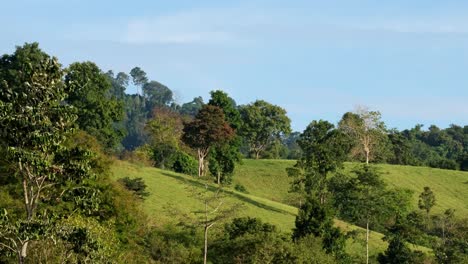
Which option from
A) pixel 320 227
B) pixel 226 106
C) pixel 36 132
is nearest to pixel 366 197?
pixel 320 227

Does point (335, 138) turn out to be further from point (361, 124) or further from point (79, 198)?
point (79, 198)

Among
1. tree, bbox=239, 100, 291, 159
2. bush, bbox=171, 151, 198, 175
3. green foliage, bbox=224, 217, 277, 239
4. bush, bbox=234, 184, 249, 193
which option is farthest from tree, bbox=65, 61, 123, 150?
tree, bbox=239, 100, 291, 159

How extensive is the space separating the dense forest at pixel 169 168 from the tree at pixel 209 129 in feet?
0.49

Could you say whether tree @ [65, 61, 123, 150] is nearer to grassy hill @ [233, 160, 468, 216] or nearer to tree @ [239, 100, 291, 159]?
grassy hill @ [233, 160, 468, 216]

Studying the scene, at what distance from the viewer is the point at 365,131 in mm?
119688

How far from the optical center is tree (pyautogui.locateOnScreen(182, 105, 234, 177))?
92562mm

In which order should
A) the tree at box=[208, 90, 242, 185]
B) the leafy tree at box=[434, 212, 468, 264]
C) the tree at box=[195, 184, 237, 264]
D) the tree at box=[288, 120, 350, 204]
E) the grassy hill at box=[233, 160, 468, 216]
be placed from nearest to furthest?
the tree at box=[195, 184, 237, 264] → the leafy tree at box=[434, 212, 468, 264] → the tree at box=[288, 120, 350, 204] → the tree at box=[208, 90, 242, 185] → the grassy hill at box=[233, 160, 468, 216]

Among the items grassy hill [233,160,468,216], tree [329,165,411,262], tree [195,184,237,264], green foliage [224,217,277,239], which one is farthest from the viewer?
grassy hill [233,160,468,216]

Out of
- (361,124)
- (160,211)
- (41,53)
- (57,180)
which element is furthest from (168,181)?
(57,180)

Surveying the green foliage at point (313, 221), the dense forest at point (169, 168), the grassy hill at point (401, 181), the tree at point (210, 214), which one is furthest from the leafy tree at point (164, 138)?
the green foliage at point (313, 221)

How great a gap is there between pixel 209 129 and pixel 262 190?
1780 centimetres

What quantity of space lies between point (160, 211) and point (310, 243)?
20.6 meters

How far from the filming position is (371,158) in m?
121

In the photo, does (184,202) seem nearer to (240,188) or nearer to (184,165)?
(240,188)
